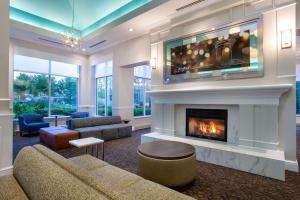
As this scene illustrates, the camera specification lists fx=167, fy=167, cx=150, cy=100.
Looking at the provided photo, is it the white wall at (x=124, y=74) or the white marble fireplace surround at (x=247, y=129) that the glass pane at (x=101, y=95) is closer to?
the white wall at (x=124, y=74)

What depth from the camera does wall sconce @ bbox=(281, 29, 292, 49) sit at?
10.2ft

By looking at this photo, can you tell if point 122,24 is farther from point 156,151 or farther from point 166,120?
point 156,151

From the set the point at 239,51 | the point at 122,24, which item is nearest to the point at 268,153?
the point at 239,51

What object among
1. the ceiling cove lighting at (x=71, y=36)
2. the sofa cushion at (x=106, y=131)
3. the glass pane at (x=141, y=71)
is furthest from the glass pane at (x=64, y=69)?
the sofa cushion at (x=106, y=131)

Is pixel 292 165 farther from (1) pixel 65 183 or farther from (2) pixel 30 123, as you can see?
(2) pixel 30 123

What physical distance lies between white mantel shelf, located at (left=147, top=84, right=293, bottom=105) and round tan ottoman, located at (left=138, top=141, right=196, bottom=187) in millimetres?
1711

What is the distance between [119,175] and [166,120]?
3.04 meters

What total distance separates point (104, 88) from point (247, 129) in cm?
682

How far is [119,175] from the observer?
6.61 ft

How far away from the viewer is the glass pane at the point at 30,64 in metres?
6.79

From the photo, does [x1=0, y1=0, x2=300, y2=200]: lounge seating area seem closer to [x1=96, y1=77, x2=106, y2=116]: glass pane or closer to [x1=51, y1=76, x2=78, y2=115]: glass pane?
[x1=51, y1=76, x2=78, y2=115]: glass pane

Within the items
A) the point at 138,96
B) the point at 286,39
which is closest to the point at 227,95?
the point at 286,39

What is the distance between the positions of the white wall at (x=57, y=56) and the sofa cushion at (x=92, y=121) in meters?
3.28

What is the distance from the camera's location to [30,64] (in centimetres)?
714
